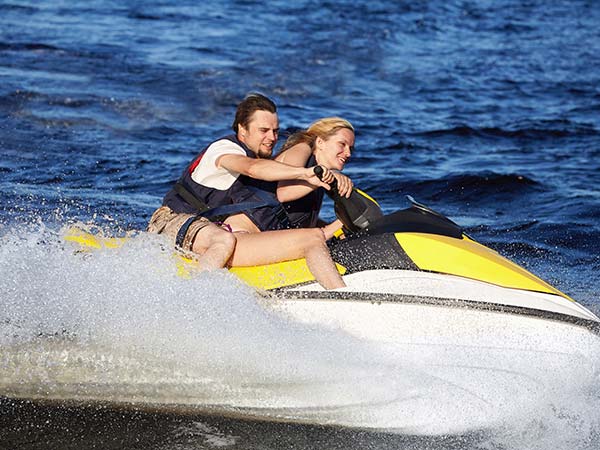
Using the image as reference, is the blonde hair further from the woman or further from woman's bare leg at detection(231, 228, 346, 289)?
woman's bare leg at detection(231, 228, 346, 289)

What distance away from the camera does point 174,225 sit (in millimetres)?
4973

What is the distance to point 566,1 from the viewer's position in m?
22.8

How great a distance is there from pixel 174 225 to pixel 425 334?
4.65 ft

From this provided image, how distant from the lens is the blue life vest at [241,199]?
198 inches

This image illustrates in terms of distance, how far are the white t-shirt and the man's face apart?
0.09m

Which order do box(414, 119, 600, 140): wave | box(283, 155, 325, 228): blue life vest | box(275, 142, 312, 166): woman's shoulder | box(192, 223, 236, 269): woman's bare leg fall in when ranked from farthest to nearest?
box(414, 119, 600, 140): wave → box(283, 155, 325, 228): blue life vest → box(275, 142, 312, 166): woman's shoulder → box(192, 223, 236, 269): woman's bare leg

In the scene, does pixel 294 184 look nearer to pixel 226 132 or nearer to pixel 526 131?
pixel 226 132

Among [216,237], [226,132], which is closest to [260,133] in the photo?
[216,237]

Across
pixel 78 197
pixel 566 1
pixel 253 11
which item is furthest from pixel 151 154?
pixel 566 1

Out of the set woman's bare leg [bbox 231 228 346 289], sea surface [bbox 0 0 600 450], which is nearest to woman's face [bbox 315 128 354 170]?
woman's bare leg [bbox 231 228 346 289]

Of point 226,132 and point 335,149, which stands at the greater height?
point 335,149

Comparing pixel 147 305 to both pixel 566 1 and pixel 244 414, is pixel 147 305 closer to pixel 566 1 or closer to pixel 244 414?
pixel 244 414

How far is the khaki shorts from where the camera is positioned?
485 cm

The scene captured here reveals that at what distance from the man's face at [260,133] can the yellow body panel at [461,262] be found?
881 mm
